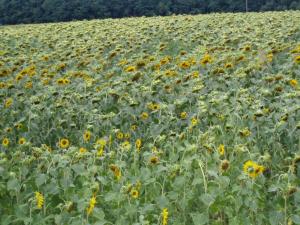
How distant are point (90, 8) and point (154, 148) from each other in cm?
1813

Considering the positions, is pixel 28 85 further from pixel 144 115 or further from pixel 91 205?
pixel 91 205

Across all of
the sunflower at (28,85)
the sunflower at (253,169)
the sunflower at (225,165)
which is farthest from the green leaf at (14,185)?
the sunflower at (28,85)

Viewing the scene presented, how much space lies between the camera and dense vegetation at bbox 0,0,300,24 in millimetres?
20688

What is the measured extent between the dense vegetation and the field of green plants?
605 inches

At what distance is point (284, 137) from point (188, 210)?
90 centimetres

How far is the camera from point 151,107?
403 cm

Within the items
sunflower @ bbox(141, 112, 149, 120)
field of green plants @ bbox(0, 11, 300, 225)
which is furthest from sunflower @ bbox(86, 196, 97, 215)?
sunflower @ bbox(141, 112, 149, 120)

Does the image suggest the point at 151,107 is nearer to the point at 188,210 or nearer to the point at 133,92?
the point at 133,92

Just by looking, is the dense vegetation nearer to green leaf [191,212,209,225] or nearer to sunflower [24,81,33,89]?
sunflower [24,81,33,89]

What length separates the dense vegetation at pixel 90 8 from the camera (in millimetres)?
20688

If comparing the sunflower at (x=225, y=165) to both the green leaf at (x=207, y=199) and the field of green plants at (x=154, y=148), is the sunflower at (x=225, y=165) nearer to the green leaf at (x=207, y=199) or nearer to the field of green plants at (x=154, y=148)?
the field of green plants at (x=154, y=148)

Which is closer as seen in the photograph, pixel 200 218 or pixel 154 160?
pixel 200 218

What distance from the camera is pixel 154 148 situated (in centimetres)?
317

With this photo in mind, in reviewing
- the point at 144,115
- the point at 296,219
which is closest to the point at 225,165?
the point at 296,219
